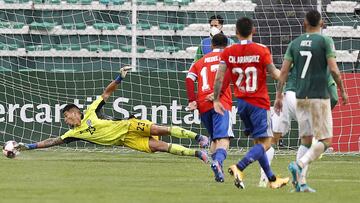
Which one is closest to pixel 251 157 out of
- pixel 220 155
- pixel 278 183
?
pixel 278 183

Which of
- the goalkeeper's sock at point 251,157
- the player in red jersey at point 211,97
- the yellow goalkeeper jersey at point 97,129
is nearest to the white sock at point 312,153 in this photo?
the goalkeeper's sock at point 251,157

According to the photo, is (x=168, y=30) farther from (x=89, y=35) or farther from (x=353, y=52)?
(x=353, y=52)

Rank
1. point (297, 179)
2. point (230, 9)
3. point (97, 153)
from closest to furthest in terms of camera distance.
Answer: point (297, 179) → point (97, 153) → point (230, 9)

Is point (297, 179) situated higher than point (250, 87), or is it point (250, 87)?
point (250, 87)

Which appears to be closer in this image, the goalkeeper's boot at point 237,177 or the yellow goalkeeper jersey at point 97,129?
the goalkeeper's boot at point 237,177

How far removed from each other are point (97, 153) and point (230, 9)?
286 inches

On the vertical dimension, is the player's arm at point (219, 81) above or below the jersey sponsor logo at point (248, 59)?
below

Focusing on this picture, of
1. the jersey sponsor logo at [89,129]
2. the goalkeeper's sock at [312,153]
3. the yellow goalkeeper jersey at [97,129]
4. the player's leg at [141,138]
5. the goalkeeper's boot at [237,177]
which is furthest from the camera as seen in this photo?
the jersey sponsor logo at [89,129]

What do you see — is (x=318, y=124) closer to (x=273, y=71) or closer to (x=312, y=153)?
(x=312, y=153)

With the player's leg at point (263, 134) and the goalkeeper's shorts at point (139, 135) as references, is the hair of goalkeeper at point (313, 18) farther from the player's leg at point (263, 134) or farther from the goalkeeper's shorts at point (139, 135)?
the goalkeeper's shorts at point (139, 135)

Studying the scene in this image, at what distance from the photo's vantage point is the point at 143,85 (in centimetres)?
2516

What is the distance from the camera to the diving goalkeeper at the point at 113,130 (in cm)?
1894

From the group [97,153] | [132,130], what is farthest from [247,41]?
[97,153]

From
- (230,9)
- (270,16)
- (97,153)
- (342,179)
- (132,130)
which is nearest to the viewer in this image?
(342,179)
